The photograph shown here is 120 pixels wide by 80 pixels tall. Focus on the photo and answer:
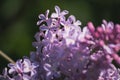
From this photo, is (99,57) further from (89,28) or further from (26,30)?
(26,30)

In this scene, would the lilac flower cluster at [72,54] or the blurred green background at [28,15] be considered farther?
the blurred green background at [28,15]

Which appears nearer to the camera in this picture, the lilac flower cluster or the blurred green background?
the lilac flower cluster

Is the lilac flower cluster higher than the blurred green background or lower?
lower

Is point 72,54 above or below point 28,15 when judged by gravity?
below

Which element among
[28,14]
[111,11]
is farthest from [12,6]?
[111,11]
